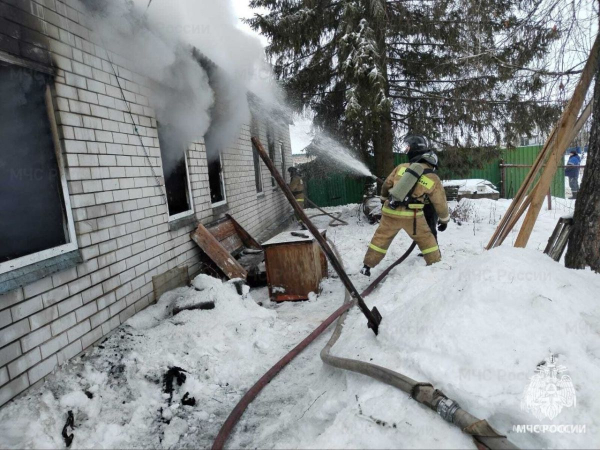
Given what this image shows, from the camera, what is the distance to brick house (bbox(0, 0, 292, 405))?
8.38 feet

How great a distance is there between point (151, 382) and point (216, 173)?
4.52 metres

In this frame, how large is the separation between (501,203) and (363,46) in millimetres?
7321

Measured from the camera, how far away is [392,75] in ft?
33.5

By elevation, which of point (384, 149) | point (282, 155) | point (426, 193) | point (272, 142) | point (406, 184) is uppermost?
point (272, 142)

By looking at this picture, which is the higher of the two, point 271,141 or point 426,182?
point 271,141

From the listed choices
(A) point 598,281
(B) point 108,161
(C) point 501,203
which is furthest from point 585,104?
(C) point 501,203

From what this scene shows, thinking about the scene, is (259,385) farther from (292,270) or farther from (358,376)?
(292,270)

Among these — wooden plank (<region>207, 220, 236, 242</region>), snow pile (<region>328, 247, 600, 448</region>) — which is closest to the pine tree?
wooden plank (<region>207, 220, 236, 242</region>)

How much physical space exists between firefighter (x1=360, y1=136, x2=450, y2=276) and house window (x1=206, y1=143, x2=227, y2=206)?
9.76 feet

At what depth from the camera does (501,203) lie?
11891 mm

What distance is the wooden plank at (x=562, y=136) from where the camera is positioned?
374cm

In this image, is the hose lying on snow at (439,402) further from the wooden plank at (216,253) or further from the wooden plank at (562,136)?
the wooden plank at (216,253)

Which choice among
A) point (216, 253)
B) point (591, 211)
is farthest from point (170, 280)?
point (591, 211)

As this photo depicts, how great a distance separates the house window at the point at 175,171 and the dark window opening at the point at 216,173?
136cm
